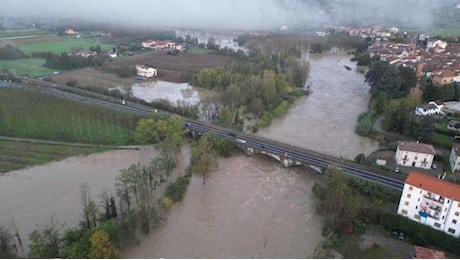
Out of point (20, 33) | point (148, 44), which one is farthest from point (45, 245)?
point (20, 33)

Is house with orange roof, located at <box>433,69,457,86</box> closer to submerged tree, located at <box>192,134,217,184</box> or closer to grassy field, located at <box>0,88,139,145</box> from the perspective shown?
submerged tree, located at <box>192,134,217,184</box>

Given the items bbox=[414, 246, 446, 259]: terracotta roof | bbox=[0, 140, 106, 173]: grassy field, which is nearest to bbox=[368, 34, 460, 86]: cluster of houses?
bbox=[414, 246, 446, 259]: terracotta roof

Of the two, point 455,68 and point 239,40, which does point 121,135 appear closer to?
point 455,68

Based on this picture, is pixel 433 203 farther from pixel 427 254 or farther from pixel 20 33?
pixel 20 33

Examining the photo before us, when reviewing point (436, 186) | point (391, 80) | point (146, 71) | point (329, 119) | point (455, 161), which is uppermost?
point (391, 80)

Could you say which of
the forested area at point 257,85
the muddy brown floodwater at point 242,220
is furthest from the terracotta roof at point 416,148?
the forested area at point 257,85

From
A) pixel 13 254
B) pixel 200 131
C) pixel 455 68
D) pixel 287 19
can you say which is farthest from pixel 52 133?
pixel 287 19
